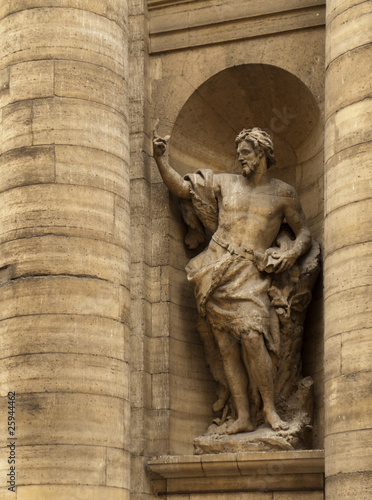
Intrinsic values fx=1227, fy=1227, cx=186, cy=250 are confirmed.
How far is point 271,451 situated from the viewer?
36.0 ft

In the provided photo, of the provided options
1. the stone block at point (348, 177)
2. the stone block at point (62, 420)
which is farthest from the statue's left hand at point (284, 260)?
the stone block at point (62, 420)

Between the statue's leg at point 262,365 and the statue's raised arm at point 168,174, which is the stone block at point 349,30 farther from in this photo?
the statue's leg at point 262,365

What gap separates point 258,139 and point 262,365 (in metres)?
2.12

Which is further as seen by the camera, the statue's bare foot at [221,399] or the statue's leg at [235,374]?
the statue's bare foot at [221,399]

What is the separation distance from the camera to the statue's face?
11.6m

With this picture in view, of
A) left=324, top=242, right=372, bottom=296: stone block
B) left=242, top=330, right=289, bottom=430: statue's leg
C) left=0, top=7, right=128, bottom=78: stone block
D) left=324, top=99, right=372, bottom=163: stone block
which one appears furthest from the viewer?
left=242, top=330, right=289, bottom=430: statue's leg

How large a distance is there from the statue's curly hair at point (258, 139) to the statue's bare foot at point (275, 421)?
2.41 meters

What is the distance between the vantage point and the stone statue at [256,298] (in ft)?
37.1

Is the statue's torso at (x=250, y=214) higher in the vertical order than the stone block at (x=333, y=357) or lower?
higher

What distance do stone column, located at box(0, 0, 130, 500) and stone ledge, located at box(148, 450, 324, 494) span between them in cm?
78

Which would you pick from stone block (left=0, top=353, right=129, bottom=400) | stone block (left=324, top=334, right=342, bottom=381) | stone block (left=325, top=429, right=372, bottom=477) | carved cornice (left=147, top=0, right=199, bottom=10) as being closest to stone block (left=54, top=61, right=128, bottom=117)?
carved cornice (left=147, top=0, right=199, bottom=10)

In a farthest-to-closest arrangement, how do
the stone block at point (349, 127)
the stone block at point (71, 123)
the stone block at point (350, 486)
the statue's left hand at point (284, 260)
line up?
1. the statue's left hand at point (284, 260)
2. the stone block at point (71, 123)
3. the stone block at point (349, 127)
4. the stone block at point (350, 486)

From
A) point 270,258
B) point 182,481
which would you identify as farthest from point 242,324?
point 182,481

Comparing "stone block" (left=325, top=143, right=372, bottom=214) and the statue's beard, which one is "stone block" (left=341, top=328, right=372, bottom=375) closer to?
"stone block" (left=325, top=143, right=372, bottom=214)
